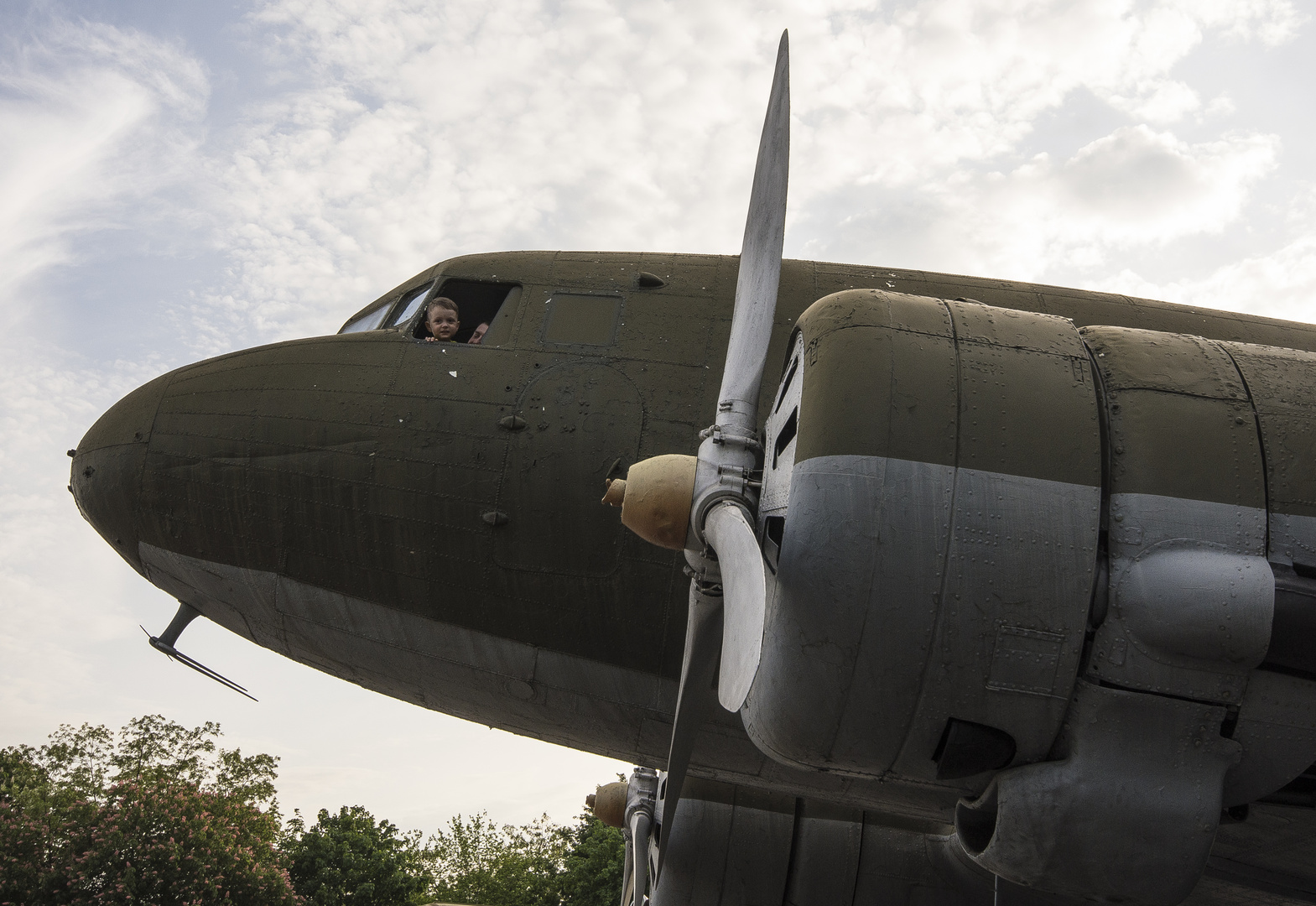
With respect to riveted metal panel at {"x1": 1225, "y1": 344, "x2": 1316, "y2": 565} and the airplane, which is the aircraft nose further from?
riveted metal panel at {"x1": 1225, "y1": 344, "x2": 1316, "y2": 565}

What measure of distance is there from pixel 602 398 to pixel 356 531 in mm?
1913

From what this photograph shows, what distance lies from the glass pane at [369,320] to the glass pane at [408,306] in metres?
0.19

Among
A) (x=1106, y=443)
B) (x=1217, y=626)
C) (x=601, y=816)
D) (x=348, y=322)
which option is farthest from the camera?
(x=601, y=816)

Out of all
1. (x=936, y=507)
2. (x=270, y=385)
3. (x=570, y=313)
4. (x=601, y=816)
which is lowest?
(x=601, y=816)

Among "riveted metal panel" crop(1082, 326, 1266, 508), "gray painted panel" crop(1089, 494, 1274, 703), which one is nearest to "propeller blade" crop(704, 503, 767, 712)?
"gray painted panel" crop(1089, 494, 1274, 703)

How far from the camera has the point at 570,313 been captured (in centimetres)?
697

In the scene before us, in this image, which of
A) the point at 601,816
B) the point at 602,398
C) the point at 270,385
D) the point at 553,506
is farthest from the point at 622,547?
the point at 601,816

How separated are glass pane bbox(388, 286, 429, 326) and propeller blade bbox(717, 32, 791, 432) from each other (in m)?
3.23

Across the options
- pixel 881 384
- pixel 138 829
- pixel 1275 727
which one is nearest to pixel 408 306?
pixel 881 384

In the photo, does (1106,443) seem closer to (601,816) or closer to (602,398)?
(602,398)

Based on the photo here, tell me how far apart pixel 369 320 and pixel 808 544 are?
536cm

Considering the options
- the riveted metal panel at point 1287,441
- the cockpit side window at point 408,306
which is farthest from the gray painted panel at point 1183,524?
the cockpit side window at point 408,306

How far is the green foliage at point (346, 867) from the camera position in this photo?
32.8 metres

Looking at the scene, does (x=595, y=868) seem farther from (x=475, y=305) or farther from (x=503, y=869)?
(x=475, y=305)
